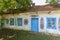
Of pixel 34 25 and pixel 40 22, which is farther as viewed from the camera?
pixel 34 25

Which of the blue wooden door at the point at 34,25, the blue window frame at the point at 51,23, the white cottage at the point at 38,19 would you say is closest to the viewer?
the white cottage at the point at 38,19

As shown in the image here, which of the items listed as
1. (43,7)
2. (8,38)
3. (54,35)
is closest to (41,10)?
(43,7)

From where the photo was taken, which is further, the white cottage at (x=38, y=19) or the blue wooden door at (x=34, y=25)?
the blue wooden door at (x=34, y=25)

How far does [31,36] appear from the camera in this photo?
69.6 feet

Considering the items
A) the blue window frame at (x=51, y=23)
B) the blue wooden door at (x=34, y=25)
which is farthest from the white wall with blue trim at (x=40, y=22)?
the blue wooden door at (x=34, y=25)

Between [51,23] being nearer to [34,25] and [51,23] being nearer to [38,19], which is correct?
[38,19]

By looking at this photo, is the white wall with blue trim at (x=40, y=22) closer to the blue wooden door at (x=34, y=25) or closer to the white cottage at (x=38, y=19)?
the white cottage at (x=38, y=19)

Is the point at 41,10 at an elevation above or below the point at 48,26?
above

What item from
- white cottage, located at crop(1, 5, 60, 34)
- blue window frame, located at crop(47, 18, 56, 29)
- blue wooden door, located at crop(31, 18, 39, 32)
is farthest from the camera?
blue wooden door, located at crop(31, 18, 39, 32)

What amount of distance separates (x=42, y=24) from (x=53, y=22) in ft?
5.03

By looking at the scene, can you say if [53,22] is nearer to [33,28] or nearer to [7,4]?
[33,28]

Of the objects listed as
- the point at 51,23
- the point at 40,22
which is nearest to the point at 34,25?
the point at 40,22

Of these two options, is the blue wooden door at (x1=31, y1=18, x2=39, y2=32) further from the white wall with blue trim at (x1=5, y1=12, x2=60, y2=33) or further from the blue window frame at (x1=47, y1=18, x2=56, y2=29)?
the blue window frame at (x1=47, y1=18, x2=56, y2=29)

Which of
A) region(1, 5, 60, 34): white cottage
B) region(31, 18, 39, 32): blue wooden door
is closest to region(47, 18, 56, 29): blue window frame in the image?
region(1, 5, 60, 34): white cottage
